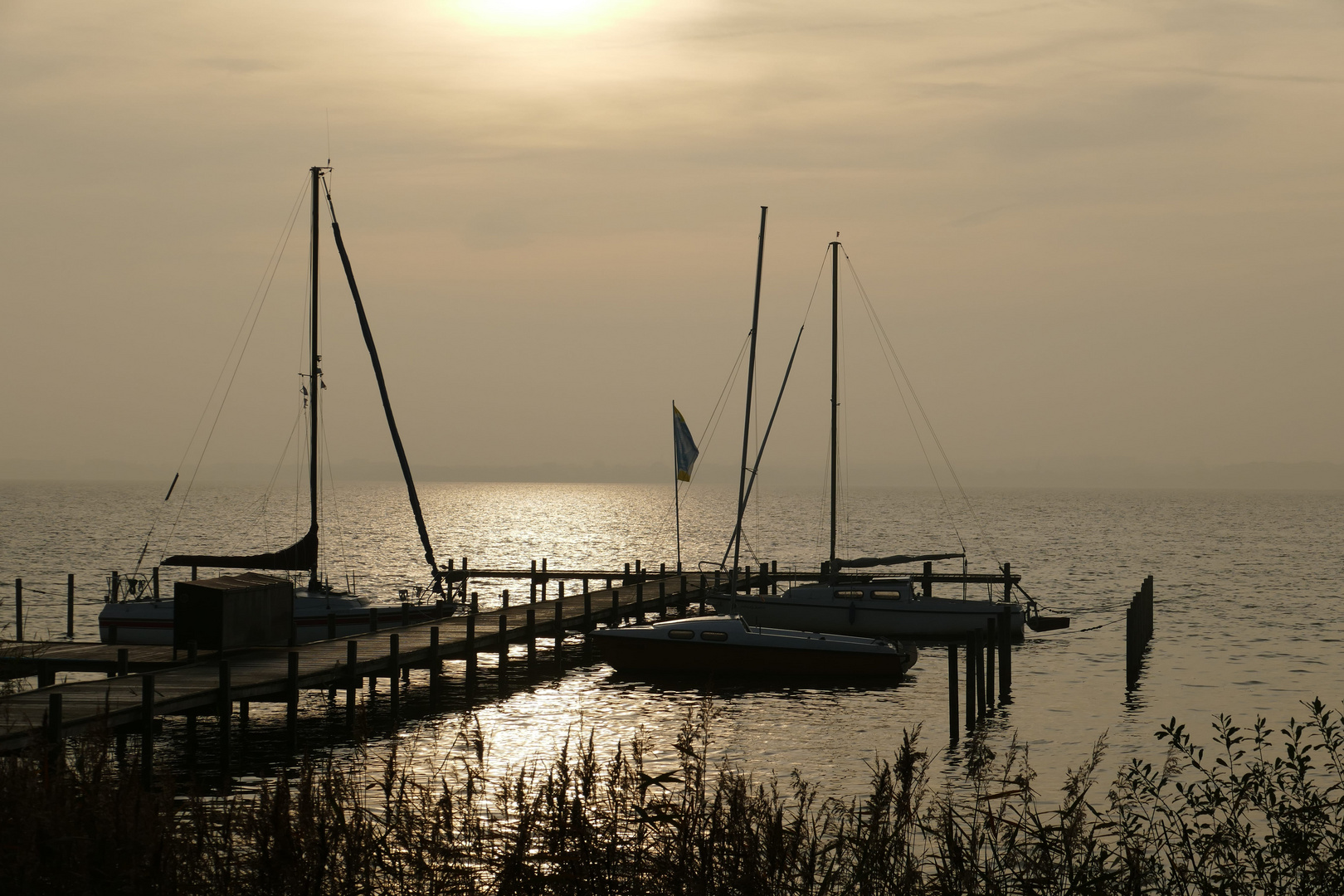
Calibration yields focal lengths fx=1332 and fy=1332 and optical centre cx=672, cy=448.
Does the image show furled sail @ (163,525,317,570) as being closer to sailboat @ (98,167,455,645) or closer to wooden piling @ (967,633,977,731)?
sailboat @ (98,167,455,645)

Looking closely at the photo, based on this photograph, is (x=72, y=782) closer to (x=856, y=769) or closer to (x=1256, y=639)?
(x=856, y=769)

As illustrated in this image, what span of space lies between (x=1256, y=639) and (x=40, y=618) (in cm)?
4628

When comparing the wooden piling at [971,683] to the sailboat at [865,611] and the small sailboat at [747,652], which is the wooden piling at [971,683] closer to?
the small sailboat at [747,652]

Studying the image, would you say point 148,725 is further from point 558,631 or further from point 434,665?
point 558,631

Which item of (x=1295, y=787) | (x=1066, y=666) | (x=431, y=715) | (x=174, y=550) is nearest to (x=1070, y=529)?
(x=174, y=550)

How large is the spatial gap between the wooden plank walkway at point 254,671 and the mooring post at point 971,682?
11294mm

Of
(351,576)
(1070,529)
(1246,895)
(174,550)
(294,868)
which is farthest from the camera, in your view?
(1070,529)

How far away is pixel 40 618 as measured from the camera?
51938mm

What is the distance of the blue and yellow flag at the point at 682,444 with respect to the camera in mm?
42875

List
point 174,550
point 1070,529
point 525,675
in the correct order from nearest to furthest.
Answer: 1. point 525,675
2. point 174,550
3. point 1070,529

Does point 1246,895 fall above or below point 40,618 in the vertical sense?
above

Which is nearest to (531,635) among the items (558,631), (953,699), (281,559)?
(558,631)

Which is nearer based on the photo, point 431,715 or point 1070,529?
point 431,715

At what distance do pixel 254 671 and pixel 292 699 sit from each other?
5.05 ft
